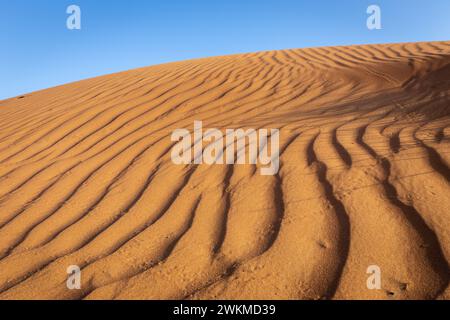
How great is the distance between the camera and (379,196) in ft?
5.91

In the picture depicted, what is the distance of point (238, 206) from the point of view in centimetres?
194

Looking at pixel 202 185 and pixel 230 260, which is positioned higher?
pixel 202 185

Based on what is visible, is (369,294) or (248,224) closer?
(369,294)

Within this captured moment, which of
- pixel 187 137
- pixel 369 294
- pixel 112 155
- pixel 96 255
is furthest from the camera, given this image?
pixel 187 137

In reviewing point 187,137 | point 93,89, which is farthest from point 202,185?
point 93,89

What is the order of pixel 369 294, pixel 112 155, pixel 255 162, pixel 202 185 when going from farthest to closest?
pixel 112 155 < pixel 255 162 < pixel 202 185 < pixel 369 294

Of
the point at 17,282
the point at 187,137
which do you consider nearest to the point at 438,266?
the point at 17,282

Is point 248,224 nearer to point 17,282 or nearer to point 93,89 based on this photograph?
point 17,282

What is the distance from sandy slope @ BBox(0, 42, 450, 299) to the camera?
1.41m

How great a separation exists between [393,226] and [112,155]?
2.25 metres

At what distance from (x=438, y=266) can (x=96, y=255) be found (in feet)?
4.86

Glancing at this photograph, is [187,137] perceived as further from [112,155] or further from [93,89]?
[93,89]

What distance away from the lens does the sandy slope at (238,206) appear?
141 cm

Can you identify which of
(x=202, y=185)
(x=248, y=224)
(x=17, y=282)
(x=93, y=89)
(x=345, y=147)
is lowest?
(x=17, y=282)
